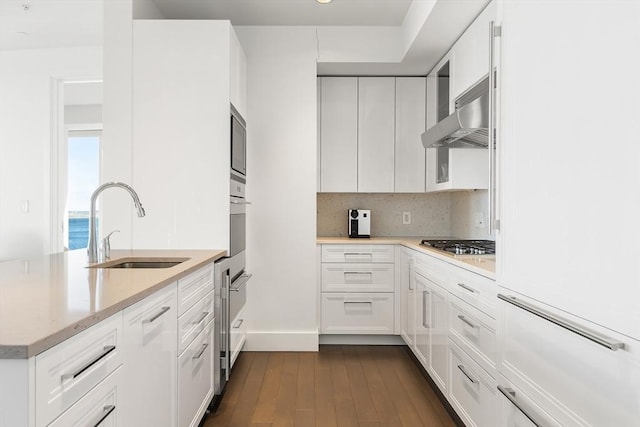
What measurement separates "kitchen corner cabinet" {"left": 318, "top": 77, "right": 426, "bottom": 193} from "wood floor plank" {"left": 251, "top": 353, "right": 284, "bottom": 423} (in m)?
1.48

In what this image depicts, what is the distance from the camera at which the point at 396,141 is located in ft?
12.6

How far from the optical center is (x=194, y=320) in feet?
6.72

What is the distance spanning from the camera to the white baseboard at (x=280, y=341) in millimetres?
3512

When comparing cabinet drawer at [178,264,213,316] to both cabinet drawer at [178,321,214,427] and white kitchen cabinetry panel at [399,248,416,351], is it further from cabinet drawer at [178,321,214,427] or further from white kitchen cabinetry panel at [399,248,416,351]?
white kitchen cabinetry panel at [399,248,416,351]

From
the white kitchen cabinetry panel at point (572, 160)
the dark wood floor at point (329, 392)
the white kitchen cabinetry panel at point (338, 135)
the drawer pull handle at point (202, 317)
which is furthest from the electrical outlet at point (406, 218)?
the white kitchen cabinetry panel at point (572, 160)

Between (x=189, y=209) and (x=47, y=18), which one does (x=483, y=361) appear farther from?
(x=47, y=18)

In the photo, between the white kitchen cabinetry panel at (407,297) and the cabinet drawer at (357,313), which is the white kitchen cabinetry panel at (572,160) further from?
the cabinet drawer at (357,313)

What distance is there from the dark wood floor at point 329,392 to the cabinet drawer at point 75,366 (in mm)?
1348

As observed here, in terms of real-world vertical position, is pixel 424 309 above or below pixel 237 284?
below

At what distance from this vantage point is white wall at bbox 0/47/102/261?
4227 mm

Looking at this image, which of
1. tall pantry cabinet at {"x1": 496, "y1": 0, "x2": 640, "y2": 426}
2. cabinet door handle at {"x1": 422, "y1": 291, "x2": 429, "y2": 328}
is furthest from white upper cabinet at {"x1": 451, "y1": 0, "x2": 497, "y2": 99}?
cabinet door handle at {"x1": 422, "y1": 291, "x2": 429, "y2": 328}

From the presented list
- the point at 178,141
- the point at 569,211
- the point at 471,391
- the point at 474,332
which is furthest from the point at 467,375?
the point at 178,141

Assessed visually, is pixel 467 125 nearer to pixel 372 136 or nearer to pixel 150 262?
pixel 372 136

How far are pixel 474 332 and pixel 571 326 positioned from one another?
91 cm
